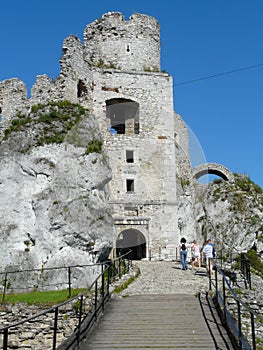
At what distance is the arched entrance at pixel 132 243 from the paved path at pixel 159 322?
1008 centimetres

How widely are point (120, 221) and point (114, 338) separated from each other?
A: 13.4 m

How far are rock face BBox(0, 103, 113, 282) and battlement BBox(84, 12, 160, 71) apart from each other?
184 inches

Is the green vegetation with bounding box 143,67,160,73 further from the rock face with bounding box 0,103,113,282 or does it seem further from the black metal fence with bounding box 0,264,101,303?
the black metal fence with bounding box 0,264,101,303

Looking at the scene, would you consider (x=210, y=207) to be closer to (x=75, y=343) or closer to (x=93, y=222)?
(x=93, y=222)

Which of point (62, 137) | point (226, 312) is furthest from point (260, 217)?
point (226, 312)

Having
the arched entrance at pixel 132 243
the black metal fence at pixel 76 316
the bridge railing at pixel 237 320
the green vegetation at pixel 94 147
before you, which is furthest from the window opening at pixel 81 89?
the bridge railing at pixel 237 320

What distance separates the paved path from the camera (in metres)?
6.97

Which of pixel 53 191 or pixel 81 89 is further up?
pixel 81 89

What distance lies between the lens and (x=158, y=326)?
25.8 ft

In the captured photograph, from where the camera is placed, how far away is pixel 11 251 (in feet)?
54.2

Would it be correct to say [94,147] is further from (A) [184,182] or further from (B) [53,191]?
(A) [184,182]

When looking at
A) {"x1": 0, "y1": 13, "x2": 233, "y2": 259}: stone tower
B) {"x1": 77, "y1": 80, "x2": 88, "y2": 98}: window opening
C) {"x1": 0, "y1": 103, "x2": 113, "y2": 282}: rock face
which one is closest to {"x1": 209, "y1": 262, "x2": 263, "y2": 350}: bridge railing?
{"x1": 0, "y1": 103, "x2": 113, "y2": 282}: rock face

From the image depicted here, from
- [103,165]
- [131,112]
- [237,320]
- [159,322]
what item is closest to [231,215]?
[131,112]

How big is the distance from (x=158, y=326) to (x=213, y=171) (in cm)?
2485
